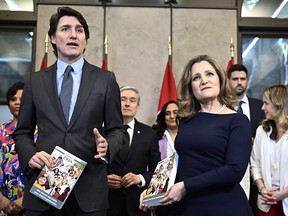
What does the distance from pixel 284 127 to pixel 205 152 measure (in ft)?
4.74

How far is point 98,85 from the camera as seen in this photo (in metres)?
1.91

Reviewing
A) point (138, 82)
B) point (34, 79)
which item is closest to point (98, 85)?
point (34, 79)

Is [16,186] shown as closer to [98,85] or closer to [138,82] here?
[98,85]

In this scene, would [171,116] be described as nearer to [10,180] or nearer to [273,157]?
[273,157]

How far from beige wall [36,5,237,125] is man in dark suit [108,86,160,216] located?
4.67 feet

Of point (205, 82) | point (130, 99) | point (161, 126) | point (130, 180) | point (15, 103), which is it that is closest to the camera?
point (205, 82)

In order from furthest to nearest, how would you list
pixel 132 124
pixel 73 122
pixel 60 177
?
pixel 132 124 < pixel 73 122 < pixel 60 177

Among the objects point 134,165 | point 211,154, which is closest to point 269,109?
point 134,165

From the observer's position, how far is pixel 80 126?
1821 mm

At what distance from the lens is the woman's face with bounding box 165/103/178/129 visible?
3.86m

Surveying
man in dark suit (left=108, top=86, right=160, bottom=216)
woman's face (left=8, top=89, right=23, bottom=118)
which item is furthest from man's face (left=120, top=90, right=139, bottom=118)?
woman's face (left=8, top=89, right=23, bottom=118)

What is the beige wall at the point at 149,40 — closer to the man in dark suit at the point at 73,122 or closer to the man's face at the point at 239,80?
the man's face at the point at 239,80

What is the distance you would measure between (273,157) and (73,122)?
190 centimetres

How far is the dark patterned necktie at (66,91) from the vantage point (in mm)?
1862
